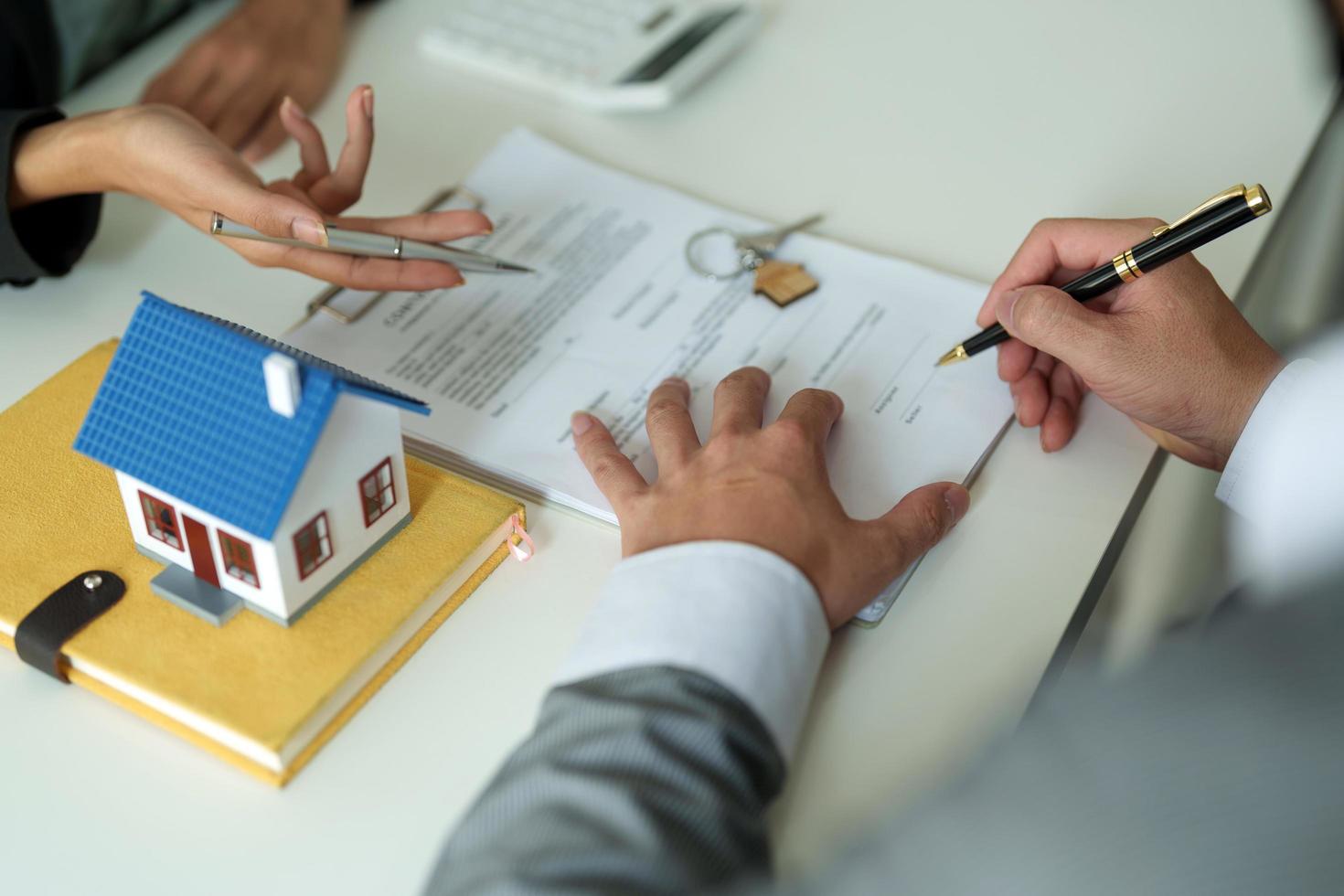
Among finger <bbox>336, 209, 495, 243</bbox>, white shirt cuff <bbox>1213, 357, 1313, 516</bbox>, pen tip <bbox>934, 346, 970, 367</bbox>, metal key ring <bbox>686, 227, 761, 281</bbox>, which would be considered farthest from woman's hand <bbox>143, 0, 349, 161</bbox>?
white shirt cuff <bbox>1213, 357, 1313, 516</bbox>

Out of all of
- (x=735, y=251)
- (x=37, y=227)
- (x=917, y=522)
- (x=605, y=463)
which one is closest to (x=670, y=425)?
(x=605, y=463)

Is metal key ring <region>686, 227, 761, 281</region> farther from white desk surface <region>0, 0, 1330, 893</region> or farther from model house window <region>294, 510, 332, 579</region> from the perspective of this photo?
model house window <region>294, 510, 332, 579</region>

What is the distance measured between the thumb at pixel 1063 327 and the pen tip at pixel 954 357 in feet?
0.19

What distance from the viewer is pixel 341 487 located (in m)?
0.69

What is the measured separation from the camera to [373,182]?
44.1 inches

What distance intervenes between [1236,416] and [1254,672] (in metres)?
0.40

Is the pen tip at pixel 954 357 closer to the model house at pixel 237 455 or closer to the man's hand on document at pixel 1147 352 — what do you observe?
the man's hand on document at pixel 1147 352

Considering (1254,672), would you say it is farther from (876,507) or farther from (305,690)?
(305,690)

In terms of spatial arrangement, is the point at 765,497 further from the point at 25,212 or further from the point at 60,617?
the point at 25,212

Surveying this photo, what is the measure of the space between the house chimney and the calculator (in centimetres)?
68

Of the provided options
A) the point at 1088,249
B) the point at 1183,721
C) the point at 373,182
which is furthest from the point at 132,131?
the point at 1183,721

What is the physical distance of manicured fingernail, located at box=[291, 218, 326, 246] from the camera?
2.72ft

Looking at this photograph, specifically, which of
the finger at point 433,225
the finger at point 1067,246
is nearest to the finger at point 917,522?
the finger at point 1067,246

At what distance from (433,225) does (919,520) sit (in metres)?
0.47
